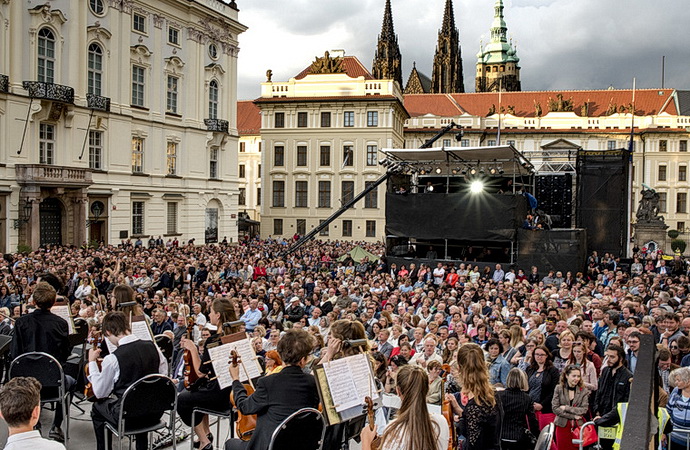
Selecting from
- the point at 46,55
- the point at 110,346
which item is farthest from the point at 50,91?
the point at 110,346

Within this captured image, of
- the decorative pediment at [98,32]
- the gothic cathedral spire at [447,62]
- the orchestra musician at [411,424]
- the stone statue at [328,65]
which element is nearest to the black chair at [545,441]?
the orchestra musician at [411,424]

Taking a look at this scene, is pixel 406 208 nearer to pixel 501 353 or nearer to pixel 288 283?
pixel 288 283

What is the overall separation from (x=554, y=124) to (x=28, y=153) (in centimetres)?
5156

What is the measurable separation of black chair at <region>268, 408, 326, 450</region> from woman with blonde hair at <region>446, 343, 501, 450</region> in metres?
1.12

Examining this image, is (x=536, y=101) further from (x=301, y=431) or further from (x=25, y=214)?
(x=301, y=431)

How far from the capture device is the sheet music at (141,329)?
6.40m

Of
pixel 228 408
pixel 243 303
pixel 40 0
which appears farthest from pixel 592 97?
pixel 228 408

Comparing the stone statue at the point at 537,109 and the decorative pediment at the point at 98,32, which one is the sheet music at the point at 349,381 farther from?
the stone statue at the point at 537,109

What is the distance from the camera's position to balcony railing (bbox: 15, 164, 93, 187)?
2739 centimetres

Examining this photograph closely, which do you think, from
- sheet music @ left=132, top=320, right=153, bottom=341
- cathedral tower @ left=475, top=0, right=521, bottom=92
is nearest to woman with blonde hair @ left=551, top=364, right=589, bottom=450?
sheet music @ left=132, top=320, right=153, bottom=341

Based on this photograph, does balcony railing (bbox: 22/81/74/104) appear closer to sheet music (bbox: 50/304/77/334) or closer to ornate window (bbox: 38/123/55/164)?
ornate window (bbox: 38/123/55/164)

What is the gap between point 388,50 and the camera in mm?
81688

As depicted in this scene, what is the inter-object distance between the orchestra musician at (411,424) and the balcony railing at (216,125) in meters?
37.3

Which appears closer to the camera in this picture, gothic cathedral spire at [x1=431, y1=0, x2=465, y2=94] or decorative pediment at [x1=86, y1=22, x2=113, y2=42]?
decorative pediment at [x1=86, y1=22, x2=113, y2=42]
